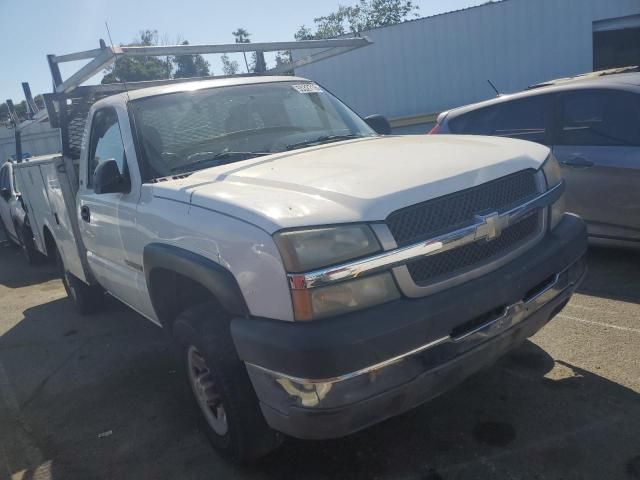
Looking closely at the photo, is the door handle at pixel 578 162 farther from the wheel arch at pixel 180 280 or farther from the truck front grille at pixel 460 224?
the wheel arch at pixel 180 280

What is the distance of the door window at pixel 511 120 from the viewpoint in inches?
201

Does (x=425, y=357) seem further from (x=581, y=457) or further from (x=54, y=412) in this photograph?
(x=54, y=412)

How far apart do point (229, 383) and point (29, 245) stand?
7.55 meters

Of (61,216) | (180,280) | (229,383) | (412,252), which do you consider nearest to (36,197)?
(61,216)

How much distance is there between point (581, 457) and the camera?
247 cm

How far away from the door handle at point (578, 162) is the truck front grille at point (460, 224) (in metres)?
2.27

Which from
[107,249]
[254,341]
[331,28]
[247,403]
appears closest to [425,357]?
[254,341]

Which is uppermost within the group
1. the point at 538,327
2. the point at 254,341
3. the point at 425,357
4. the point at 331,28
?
the point at 331,28

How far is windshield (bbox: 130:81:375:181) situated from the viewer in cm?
323

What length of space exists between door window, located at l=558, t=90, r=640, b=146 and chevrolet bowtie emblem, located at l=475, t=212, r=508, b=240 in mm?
2722

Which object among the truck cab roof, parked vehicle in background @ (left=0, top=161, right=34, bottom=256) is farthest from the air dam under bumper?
parked vehicle in background @ (left=0, top=161, right=34, bottom=256)

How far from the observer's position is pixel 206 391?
2.75 m

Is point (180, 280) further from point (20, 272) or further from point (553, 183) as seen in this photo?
point (20, 272)

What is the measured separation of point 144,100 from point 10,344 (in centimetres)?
325
